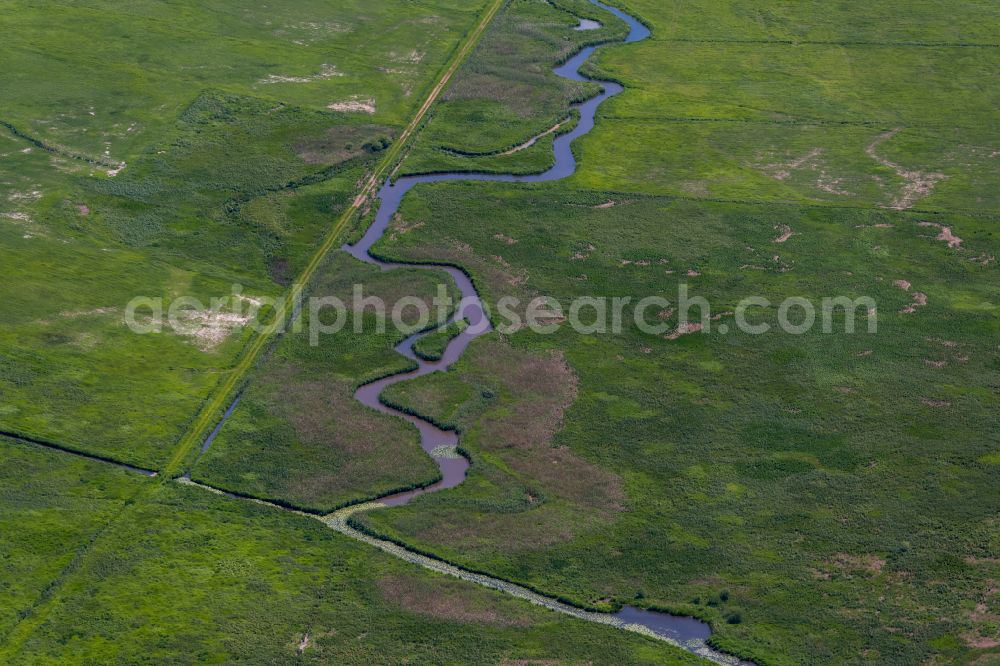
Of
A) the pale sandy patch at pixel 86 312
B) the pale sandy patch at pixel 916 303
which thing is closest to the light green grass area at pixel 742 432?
the pale sandy patch at pixel 916 303

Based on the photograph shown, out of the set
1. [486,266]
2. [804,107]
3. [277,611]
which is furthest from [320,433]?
[804,107]

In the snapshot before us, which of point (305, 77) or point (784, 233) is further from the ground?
point (305, 77)

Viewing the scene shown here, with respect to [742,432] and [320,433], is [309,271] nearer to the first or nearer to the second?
[320,433]

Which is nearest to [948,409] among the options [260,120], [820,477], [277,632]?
[820,477]

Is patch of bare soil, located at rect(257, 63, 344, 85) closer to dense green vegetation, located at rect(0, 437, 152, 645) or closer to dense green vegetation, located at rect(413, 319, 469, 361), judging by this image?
dense green vegetation, located at rect(413, 319, 469, 361)

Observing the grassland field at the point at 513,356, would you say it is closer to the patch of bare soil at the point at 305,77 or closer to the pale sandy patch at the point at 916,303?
the pale sandy patch at the point at 916,303

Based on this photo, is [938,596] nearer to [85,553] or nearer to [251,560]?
[251,560]
